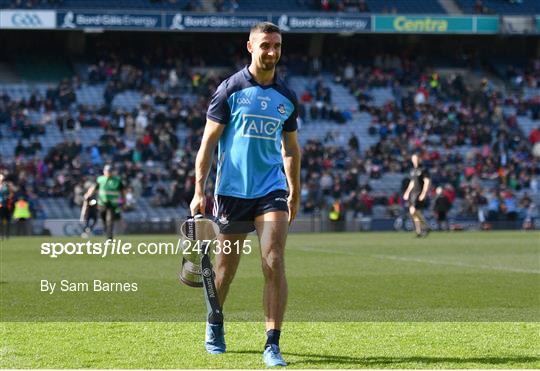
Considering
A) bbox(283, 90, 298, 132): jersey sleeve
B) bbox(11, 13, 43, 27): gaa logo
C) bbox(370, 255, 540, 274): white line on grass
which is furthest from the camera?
bbox(11, 13, 43, 27): gaa logo

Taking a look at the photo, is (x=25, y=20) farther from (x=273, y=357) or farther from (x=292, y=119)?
(x=273, y=357)

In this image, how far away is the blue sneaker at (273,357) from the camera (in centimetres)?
817

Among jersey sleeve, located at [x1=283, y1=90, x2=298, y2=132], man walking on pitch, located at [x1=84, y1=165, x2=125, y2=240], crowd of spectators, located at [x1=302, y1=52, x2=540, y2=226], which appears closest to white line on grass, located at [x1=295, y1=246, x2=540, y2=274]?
man walking on pitch, located at [x1=84, y1=165, x2=125, y2=240]

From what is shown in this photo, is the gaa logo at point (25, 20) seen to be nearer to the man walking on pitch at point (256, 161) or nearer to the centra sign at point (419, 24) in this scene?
the centra sign at point (419, 24)

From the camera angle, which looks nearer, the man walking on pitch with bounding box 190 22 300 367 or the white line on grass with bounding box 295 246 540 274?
the man walking on pitch with bounding box 190 22 300 367

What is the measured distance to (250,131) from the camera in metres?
8.67

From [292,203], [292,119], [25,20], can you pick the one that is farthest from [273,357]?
[25,20]

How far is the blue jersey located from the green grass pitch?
1287mm

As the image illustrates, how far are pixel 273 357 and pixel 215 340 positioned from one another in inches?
31.9

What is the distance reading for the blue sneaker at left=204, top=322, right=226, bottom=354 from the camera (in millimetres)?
8891

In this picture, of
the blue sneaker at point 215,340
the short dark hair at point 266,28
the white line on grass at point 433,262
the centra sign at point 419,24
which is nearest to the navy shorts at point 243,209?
the blue sneaker at point 215,340

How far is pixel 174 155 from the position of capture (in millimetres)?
44719

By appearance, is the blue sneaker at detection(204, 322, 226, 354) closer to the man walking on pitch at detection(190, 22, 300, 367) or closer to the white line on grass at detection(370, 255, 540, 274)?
the man walking on pitch at detection(190, 22, 300, 367)

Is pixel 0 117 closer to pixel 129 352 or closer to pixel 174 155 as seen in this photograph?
pixel 174 155
